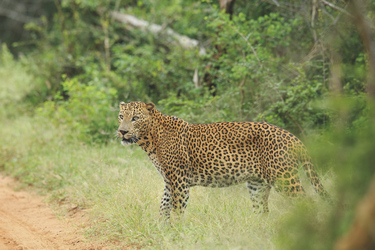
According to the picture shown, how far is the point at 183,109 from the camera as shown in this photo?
886 cm

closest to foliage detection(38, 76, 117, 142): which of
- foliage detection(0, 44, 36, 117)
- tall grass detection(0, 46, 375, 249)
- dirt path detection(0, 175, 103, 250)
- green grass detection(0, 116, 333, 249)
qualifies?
tall grass detection(0, 46, 375, 249)

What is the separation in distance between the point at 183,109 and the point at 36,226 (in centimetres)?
383

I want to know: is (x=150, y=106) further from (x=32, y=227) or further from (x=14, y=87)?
(x=14, y=87)

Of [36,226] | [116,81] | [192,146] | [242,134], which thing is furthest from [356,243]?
[116,81]

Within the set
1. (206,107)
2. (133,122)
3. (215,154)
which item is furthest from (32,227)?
(206,107)

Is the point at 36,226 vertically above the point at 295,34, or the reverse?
the point at 295,34

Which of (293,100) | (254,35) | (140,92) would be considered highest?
(254,35)

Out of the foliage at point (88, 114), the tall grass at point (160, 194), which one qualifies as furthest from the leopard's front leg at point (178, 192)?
the foliage at point (88, 114)

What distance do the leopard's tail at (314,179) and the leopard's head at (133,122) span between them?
208 cm

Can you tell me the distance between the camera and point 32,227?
616cm

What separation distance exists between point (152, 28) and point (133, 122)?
28.3 feet

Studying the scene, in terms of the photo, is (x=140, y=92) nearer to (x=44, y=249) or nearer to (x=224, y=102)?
(x=224, y=102)

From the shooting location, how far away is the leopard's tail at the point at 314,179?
4.80 metres

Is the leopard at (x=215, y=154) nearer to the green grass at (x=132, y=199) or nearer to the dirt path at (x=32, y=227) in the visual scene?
the green grass at (x=132, y=199)
